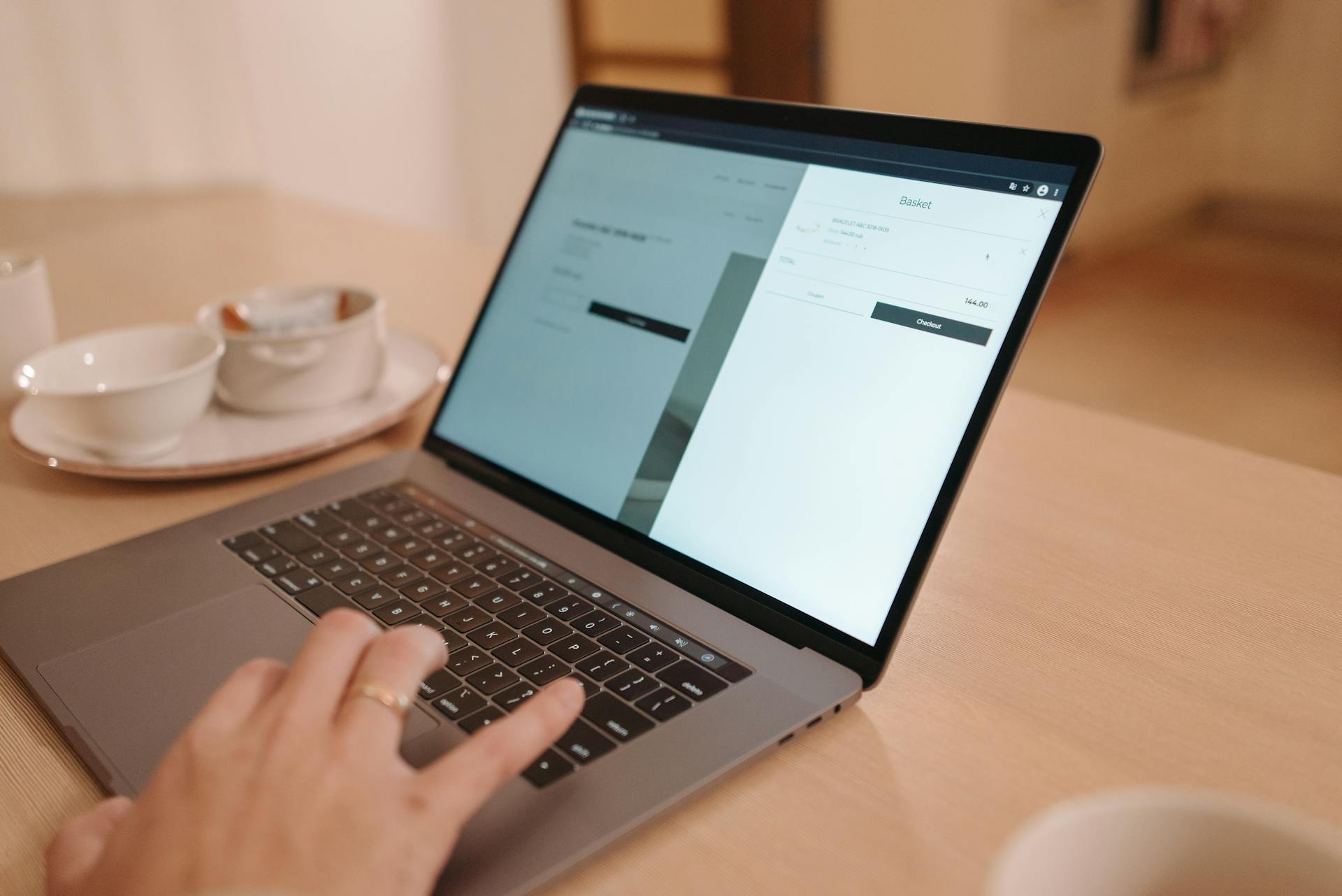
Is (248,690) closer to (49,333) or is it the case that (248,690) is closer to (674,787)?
(674,787)

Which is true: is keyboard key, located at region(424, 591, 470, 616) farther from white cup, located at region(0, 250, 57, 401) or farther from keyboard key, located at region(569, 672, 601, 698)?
white cup, located at region(0, 250, 57, 401)

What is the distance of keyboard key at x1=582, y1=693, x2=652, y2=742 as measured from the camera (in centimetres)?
47

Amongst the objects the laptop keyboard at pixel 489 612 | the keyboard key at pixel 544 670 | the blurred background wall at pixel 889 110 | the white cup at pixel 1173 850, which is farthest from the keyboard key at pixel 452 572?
the blurred background wall at pixel 889 110

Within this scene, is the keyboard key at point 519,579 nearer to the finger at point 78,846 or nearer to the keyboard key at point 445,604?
the keyboard key at point 445,604

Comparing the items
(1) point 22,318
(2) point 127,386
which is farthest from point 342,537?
(1) point 22,318

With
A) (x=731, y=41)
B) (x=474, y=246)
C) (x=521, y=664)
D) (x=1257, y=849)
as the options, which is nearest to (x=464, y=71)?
(x=731, y=41)

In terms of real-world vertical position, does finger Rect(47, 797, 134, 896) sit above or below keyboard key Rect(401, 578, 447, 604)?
below

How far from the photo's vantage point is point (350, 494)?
28.7 inches

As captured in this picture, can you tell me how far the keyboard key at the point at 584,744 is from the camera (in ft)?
1.51

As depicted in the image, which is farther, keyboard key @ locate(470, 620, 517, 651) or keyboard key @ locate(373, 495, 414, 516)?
keyboard key @ locate(373, 495, 414, 516)

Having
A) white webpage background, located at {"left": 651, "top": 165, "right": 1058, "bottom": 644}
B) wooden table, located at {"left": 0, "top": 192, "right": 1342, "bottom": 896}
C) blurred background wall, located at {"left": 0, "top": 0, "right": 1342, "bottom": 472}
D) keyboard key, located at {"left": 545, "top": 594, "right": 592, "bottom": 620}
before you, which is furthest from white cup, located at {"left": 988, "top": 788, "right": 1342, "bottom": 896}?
blurred background wall, located at {"left": 0, "top": 0, "right": 1342, "bottom": 472}

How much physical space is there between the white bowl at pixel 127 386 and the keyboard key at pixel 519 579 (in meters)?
0.33

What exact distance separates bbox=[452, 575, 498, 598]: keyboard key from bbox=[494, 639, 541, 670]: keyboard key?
0.06m

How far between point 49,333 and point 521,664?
702mm
